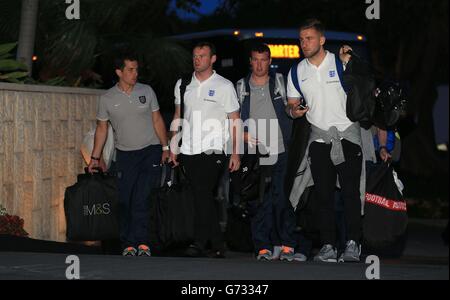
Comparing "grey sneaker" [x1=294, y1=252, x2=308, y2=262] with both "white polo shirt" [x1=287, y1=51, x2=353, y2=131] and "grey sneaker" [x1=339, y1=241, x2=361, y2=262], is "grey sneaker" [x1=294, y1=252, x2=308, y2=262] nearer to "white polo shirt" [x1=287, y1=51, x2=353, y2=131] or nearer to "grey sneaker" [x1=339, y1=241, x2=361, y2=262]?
"grey sneaker" [x1=339, y1=241, x2=361, y2=262]

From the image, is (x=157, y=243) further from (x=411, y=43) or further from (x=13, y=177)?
(x=411, y=43)

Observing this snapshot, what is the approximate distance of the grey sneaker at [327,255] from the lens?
1073 centimetres

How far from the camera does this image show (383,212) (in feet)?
36.0

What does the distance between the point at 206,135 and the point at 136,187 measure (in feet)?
3.53

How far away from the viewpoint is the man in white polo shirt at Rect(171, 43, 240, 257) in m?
11.3

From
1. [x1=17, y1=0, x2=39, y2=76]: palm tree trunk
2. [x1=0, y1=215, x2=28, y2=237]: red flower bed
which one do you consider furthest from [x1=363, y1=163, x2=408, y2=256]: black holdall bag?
[x1=17, y1=0, x2=39, y2=76]: palm tree trunk

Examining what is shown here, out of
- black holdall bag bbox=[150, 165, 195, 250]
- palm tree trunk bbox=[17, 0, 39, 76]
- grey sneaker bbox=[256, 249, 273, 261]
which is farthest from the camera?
palm tree trunk bbox=[17, 0, 39, 76]

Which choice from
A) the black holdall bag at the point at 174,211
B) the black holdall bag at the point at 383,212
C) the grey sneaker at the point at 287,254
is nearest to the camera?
the black holdall bag at the point at 383,212

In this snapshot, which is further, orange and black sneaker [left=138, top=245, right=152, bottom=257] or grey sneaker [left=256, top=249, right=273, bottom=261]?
orange and black sneaker [left=138, top=245, right=152, bottom=257]

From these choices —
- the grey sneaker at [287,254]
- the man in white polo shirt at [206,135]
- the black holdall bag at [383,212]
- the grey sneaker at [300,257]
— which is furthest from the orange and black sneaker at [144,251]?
the black holdall bag at [383,212]

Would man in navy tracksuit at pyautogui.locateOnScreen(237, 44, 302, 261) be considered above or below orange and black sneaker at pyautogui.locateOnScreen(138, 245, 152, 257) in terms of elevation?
above

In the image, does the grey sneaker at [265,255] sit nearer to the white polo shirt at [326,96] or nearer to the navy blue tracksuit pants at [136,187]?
the navy blue tracksuit pants at [136,187]

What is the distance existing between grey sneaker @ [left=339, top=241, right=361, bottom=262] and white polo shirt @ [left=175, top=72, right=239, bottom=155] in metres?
1.45

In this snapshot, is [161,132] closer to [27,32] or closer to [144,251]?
[144,251]
